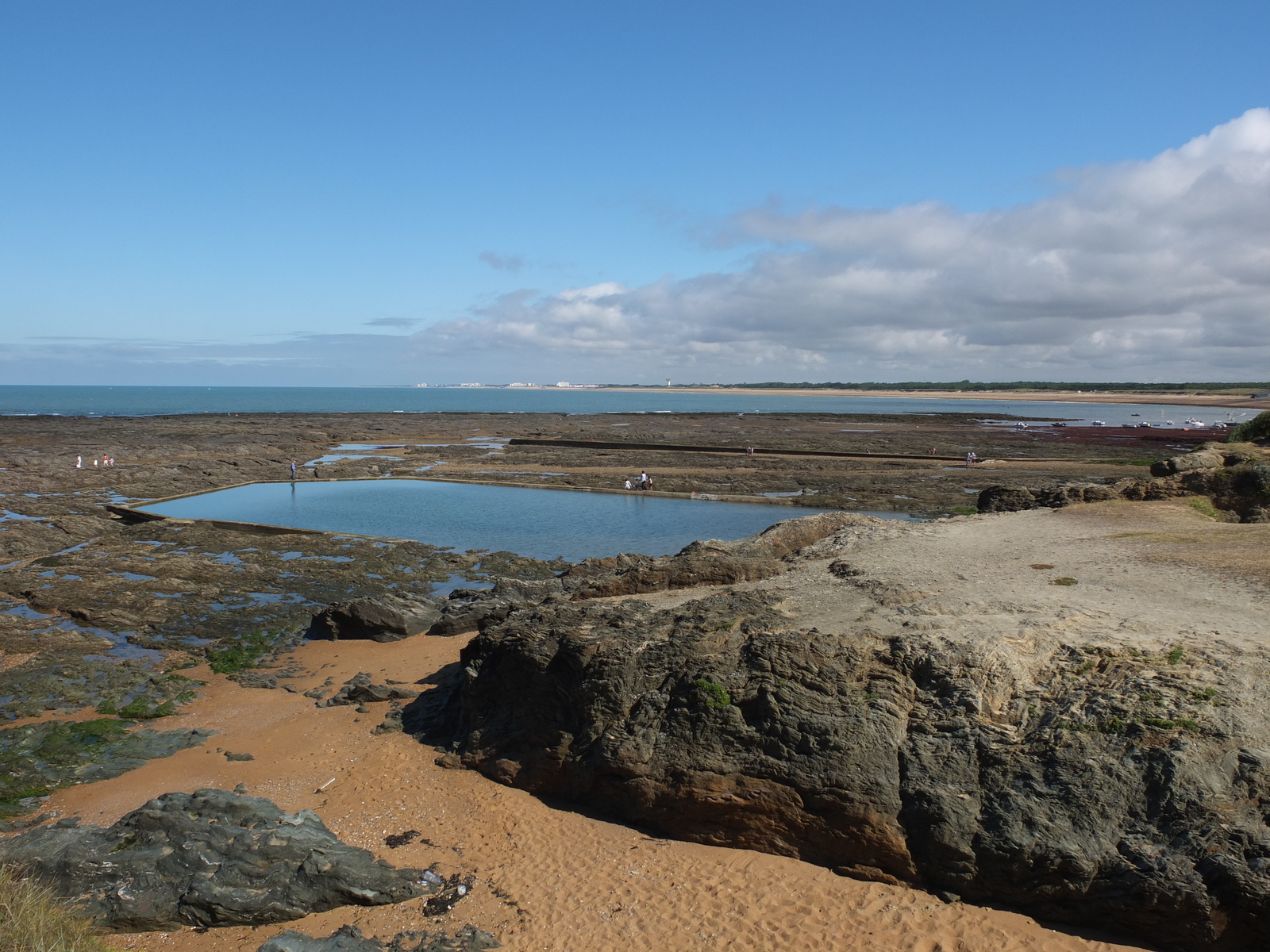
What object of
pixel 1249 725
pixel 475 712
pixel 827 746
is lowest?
pixel 475 712

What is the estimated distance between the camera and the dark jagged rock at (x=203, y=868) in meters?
8.16

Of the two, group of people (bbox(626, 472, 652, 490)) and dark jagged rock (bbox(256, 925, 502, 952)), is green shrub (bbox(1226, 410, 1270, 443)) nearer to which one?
group of people (bbox(626, 472, 652, 490))

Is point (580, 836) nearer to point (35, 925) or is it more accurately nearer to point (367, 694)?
point (35, 925)

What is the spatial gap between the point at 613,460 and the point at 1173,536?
44.5 meters

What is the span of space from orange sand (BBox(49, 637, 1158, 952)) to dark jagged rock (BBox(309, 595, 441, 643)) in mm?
5305

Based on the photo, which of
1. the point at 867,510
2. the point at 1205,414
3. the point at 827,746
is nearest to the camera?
the point at 827,746

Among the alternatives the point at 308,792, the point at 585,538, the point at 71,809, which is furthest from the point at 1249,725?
the point at 585,538

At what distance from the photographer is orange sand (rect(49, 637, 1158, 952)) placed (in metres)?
8.02

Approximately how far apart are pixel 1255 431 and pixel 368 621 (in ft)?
106

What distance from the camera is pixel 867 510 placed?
37562mm

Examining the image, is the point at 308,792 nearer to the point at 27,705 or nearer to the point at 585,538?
the point at 27,705

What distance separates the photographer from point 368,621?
18203 mm

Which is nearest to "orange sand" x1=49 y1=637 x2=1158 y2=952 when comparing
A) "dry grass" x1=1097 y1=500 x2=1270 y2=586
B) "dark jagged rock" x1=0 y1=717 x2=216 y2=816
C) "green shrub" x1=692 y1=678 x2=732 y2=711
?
"dark jagged rock" x1=0 y1=717 x2=216 y2=816

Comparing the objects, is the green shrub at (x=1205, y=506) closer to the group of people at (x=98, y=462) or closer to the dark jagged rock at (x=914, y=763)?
the dark jagged rock at (x=914, y=763)
